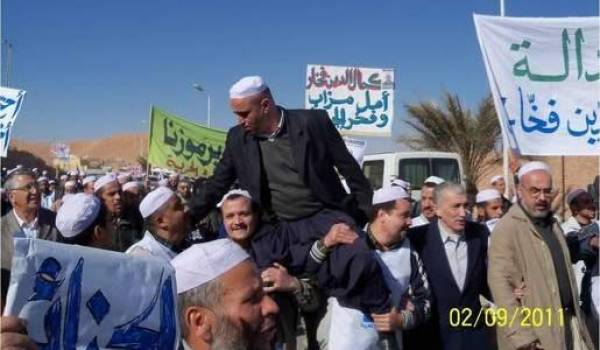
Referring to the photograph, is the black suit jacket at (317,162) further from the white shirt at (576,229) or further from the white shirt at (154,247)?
the white shirt at (576,229)

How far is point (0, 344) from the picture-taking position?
5.78ft

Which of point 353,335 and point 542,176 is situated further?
point 542,176

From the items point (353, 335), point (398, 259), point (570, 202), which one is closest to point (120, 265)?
point (353, 335)

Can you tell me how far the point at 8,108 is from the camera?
8.46 m

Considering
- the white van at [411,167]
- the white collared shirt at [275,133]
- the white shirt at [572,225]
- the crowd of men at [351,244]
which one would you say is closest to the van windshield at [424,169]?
the white van at [411,167]

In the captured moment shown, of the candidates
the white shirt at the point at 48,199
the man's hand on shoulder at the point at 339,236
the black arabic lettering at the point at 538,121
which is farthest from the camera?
the white shirt at the point at 48,199

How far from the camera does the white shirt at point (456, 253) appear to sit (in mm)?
4602

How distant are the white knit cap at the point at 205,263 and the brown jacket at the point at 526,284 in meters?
2.44

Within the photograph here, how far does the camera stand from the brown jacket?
14.6ft

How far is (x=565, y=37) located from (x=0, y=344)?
17.4 ft

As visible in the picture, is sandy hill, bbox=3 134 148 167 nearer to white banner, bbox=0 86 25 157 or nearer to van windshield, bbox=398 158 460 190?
van windshield, bbox=398 158 460 190

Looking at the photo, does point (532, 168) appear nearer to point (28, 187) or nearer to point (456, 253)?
point (456, 253)

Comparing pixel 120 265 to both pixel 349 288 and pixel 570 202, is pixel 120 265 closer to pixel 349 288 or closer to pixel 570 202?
pixel 349 288
